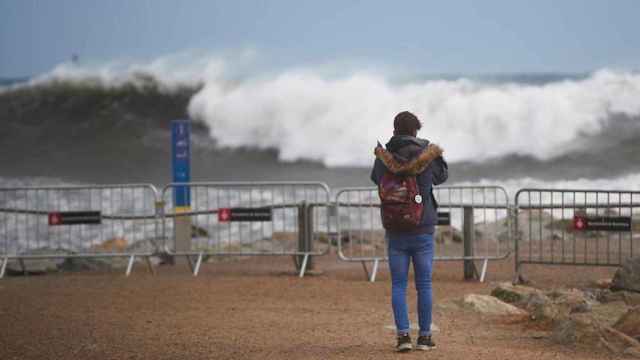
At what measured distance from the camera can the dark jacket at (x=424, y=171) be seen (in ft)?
23.5

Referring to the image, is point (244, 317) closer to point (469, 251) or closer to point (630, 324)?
point (630, 324)

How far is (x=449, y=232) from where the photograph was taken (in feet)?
46.9

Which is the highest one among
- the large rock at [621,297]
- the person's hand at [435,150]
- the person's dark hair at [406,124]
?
the person's dark hair at [406,124]

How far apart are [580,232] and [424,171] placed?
5.64 m

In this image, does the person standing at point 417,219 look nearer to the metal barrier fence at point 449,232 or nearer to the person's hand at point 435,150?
the person's hand at point 435,150

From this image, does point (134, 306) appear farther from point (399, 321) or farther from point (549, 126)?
A: point (549, 126)

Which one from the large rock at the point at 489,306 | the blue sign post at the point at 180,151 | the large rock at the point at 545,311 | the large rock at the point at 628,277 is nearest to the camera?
the large rock at the point at 545,311

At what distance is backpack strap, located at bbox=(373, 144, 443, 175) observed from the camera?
712 cm

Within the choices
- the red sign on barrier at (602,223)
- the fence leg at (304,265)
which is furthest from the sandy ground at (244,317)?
the red sign on barrier at (602,223)

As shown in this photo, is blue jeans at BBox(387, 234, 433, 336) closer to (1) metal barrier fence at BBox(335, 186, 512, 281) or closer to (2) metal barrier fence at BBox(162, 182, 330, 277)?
(1) metal barrier fence at BBox(335, 186, 512, 281)

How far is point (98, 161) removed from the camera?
1004 inches

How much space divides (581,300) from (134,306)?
3012 mm

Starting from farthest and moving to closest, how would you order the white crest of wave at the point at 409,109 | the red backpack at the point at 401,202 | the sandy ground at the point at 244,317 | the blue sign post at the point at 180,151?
the white crest of wave at the point at 409,109, the blue sign post at the point at 180,151, the sandy ground at the point at 244,317, the red backpack at the point at 401,202

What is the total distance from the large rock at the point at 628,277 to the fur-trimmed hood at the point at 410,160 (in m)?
3.35
